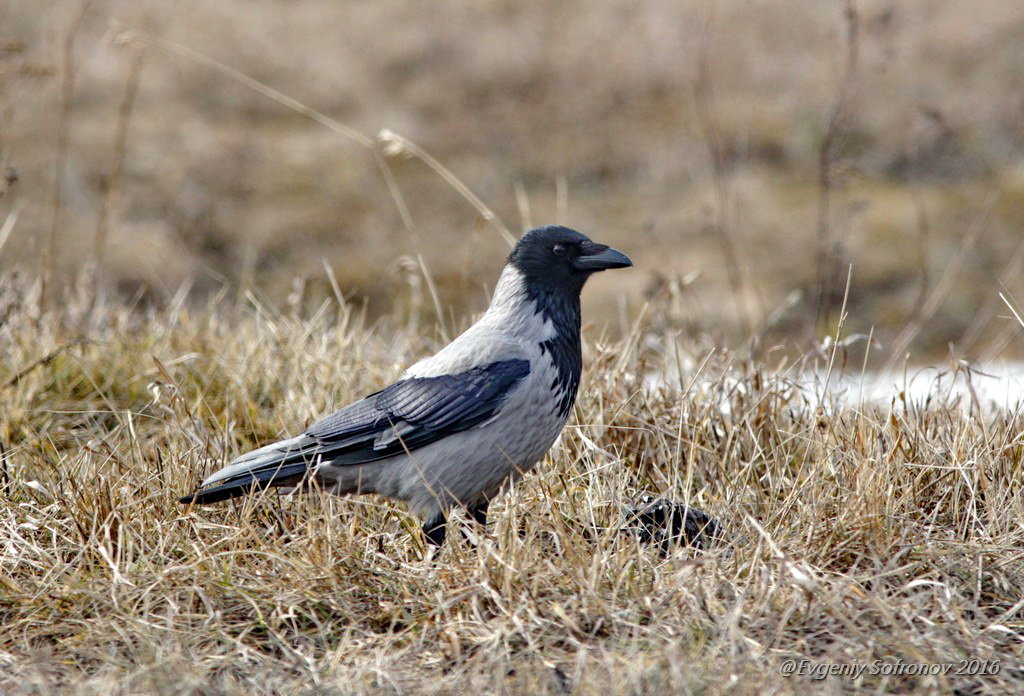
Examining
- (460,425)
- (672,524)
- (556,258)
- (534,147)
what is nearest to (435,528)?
(460,425)

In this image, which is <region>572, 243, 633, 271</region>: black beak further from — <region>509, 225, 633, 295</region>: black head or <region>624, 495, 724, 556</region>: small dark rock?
<region>624, 495, 724, 556</region>: small dark rock

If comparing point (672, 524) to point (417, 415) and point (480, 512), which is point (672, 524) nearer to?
point (480, 512)

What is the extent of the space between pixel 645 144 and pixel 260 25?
479 centimetres

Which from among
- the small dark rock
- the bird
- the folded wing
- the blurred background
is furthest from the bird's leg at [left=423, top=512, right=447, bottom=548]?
the blurred background

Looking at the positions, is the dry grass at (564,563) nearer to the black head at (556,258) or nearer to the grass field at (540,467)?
the grass field at (540,467)

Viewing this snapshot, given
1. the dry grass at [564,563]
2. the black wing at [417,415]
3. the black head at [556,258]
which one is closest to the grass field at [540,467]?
the dry grass at [564,563]

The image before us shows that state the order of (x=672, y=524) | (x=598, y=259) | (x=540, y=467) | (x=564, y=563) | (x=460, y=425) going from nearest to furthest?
(x=564, y=563), (x=672, y=524), (x=460, y=425), (x=598, y=259), (x=540, y=467)

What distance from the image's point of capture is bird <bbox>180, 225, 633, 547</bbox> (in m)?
3.28

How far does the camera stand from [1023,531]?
3010 millimetres

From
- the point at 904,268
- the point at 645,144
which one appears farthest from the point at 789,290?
the point at 645,144

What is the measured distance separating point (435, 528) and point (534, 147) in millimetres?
7876

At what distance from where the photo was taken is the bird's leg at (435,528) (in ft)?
10.7

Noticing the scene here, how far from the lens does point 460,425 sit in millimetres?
3324

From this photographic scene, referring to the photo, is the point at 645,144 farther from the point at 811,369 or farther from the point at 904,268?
the point at 811,369
